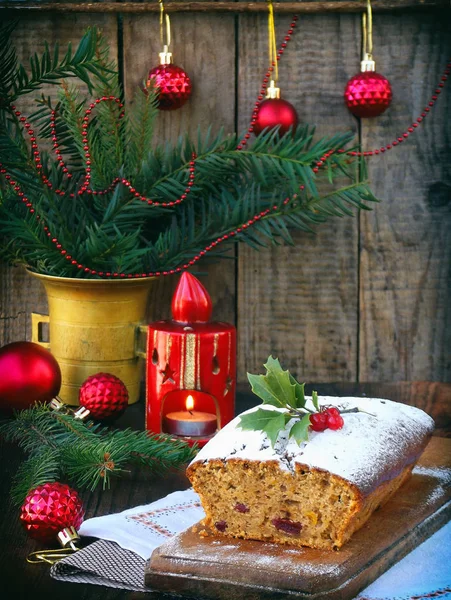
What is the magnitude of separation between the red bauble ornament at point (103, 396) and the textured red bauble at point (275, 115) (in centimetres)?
51

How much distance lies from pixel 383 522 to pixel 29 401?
1.88 feet

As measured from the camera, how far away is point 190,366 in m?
1.30

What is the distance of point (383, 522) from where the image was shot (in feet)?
3.23

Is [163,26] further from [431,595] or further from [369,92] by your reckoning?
A: [431,595]

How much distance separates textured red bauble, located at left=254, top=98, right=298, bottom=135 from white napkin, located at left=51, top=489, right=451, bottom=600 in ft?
2.42

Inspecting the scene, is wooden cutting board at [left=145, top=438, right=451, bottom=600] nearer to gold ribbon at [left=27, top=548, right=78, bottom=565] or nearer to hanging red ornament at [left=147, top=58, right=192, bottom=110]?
gold ribbon at [left=27, top=548, right=78, bottom=565]

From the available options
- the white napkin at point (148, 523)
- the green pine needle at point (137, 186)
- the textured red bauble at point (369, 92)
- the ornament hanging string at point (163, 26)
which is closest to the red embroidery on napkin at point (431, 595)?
the white napkin at point (148, 523)

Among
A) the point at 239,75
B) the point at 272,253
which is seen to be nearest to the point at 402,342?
the point at 272,253

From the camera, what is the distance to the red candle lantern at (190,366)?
1.30 meters

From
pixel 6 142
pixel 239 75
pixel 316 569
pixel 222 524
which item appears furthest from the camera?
pixel 239 75

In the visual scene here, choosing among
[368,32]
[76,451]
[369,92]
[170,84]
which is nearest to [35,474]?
[76,451]

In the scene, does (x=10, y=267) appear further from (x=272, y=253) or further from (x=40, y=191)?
(x=272, y=253)

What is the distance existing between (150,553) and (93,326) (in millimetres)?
586

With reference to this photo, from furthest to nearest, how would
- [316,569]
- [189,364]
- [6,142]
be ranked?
[6,142] → [189,364] → [316,569]
